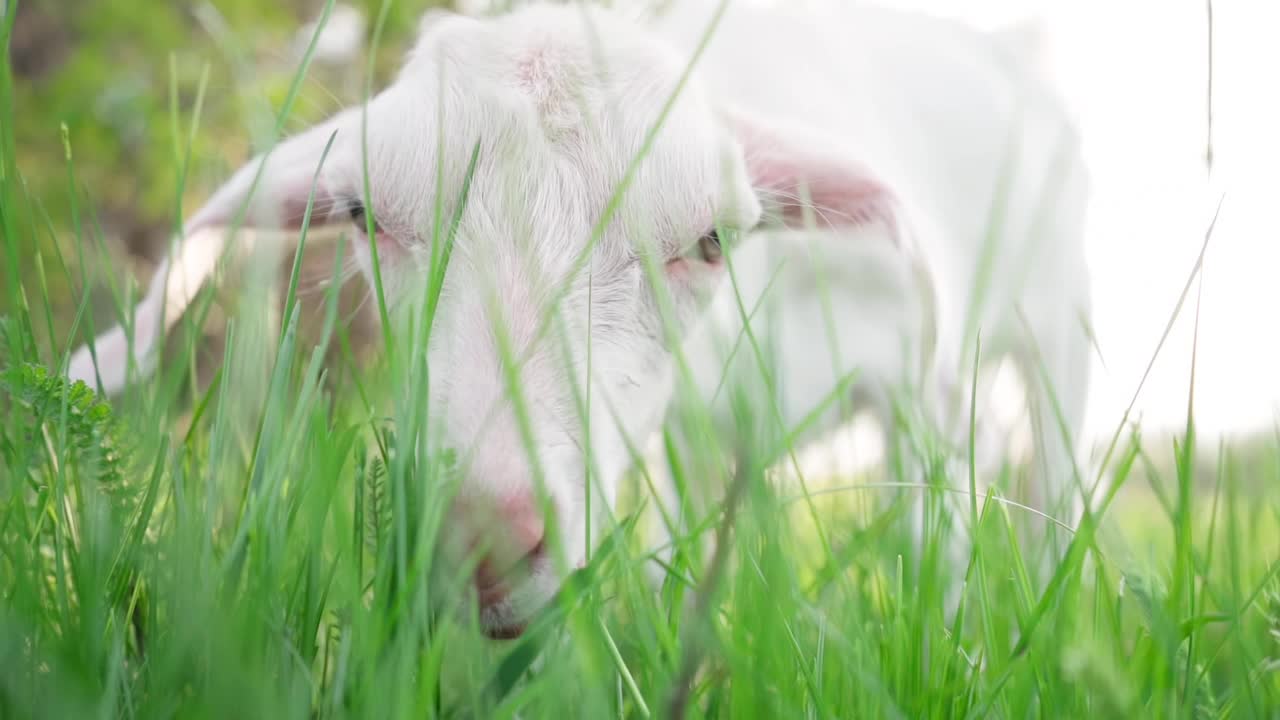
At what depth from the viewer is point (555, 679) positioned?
73 centimetres

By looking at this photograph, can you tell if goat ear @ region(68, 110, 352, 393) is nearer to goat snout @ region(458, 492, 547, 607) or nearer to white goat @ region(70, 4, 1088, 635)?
white goat @ region(70, 4, 1088, 635)

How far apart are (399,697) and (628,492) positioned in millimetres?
1188

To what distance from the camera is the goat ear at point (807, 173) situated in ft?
5.76

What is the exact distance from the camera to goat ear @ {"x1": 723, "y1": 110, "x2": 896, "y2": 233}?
1755 millimetres

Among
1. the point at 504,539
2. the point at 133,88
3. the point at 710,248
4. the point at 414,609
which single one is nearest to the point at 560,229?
the point at 710,248

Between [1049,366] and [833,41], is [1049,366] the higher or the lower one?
the lower one

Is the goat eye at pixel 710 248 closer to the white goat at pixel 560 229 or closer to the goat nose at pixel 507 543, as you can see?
the white goat at pixel 560 229

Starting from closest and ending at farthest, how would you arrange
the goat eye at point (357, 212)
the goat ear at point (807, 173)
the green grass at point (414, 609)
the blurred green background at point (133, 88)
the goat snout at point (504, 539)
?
1. the green grass at point (414, 609)
2. the goat snout at point (504, 539)
3. the goat eye at point (357, 212)
4. the goat ear at point (807, 173)
5. the blurred green background at point (133, 88)

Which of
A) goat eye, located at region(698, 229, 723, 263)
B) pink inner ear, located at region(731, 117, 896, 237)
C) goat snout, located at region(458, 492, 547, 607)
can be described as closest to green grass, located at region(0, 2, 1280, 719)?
goat snout, located at region(458, 492, 547, 607)

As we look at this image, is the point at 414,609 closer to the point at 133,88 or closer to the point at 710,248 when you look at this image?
the point at 710,248

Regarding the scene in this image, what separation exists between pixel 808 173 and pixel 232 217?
1043mm

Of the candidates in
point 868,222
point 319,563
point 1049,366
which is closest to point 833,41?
point 1049,366

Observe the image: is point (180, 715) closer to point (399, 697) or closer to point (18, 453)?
point (399, 697)

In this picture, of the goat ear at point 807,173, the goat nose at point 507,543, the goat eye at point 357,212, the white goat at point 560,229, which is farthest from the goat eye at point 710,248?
the goat nose at point 507,543
